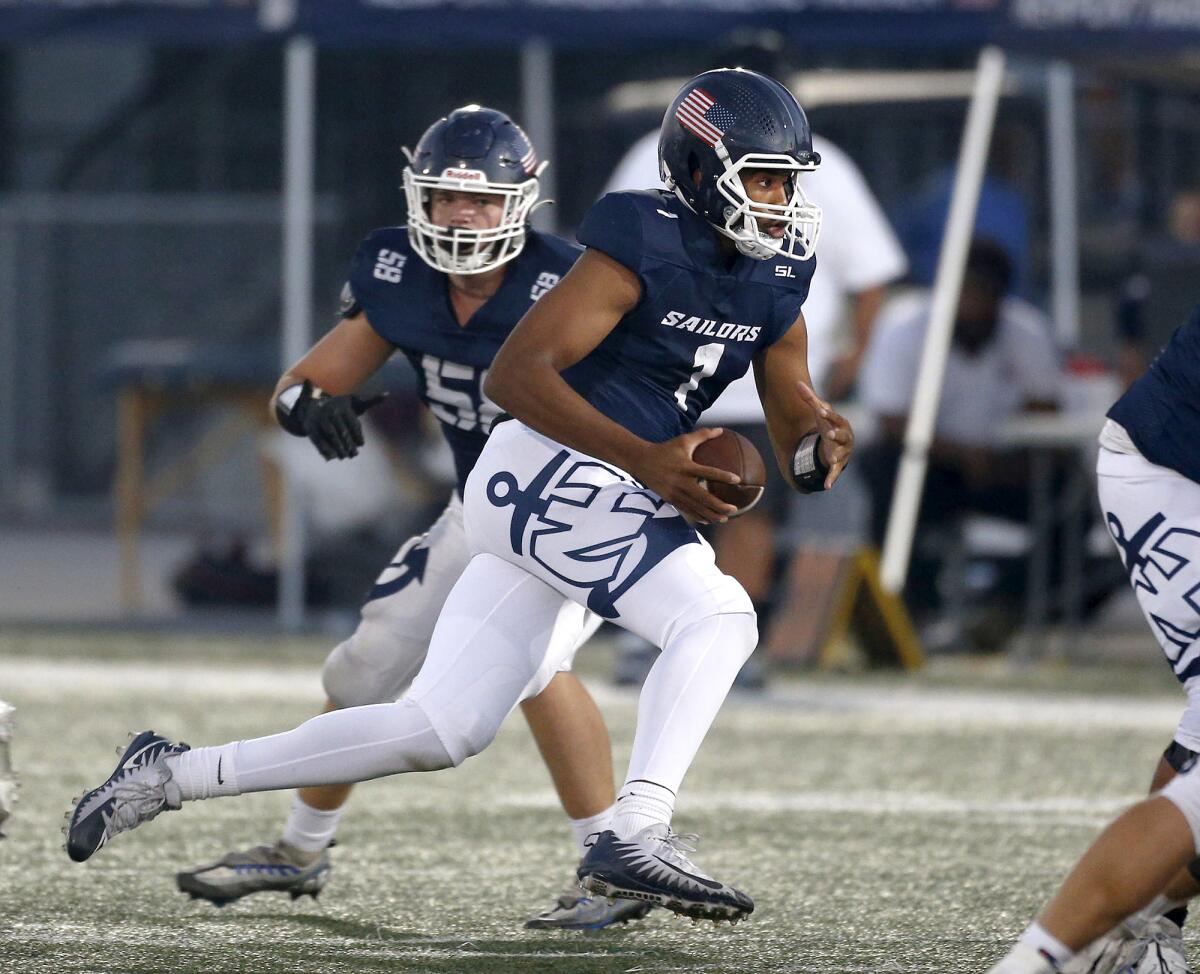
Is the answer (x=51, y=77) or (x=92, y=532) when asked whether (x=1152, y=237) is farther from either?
(x=51, y=77)

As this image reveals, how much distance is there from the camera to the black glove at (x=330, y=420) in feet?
13.9

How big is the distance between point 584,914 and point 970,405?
527 centimetres

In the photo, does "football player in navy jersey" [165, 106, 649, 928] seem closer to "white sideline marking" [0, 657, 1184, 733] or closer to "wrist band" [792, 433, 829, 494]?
"wrist band" [792, 433, 829, 494]

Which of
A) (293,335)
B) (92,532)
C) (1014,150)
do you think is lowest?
(92,532)

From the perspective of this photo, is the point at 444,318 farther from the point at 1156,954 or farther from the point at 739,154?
the point at 1156,954

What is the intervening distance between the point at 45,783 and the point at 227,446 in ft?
28.9

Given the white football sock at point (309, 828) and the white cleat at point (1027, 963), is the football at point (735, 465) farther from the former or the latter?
the white football sock at point (309, 828)

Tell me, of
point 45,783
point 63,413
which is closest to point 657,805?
point 45,783

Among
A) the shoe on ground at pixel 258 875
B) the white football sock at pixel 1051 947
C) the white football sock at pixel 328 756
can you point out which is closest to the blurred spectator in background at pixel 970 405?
the shoe on ground at pixel 258 875

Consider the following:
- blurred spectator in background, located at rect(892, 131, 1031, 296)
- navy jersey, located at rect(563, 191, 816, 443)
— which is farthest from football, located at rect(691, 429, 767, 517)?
blurred spectator in background, located at rect(892, 131, 1031, 296)

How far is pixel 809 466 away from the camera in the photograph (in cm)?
393

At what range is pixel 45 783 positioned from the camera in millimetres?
5801

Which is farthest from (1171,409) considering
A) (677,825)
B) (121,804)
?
(677,825)

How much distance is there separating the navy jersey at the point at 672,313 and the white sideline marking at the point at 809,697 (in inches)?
130
